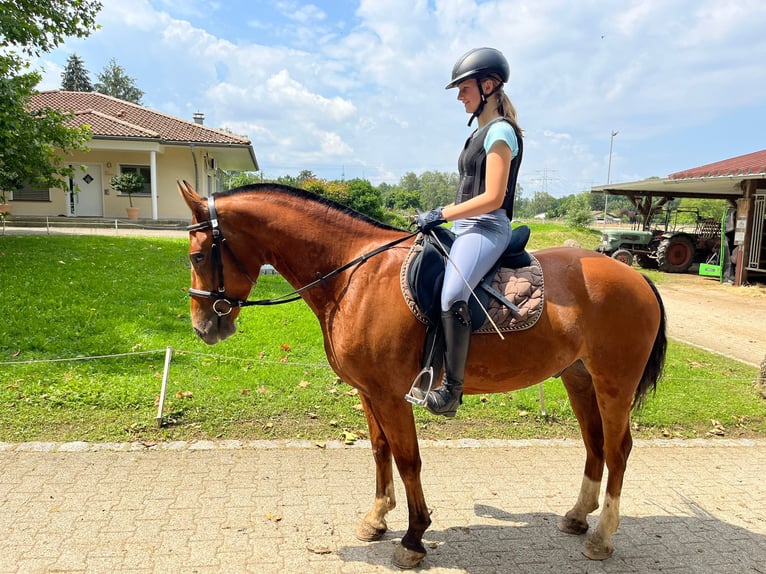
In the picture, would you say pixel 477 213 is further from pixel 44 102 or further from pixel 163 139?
pixel 44 102

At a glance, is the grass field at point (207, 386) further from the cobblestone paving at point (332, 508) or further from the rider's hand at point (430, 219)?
the rider's hand at point (430, 219)

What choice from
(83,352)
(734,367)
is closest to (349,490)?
(83,352)

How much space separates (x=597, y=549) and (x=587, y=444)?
0.68m

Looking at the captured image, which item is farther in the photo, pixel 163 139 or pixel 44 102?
pixel 44 102

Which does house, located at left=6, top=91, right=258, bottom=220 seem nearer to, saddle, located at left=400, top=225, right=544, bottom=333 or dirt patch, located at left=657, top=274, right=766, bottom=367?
dirt patch, located at left=657, top=274, right=766, bottom=367

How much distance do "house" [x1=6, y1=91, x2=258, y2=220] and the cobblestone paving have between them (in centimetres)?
1948

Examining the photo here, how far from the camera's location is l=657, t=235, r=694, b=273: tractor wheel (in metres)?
19.4

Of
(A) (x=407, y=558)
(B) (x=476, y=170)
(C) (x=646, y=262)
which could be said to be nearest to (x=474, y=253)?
(B) (x=476, y=170)

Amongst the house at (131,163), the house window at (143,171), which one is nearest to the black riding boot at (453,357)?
the house at (131,163)

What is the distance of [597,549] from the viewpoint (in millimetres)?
3021

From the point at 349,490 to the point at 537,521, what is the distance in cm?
139

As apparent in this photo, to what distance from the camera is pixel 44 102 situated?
22.3 meters

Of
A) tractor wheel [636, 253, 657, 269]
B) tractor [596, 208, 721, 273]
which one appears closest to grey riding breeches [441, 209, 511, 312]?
tractor [596, 208, 721, 273]

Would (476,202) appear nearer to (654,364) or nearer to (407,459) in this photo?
(407,459)
